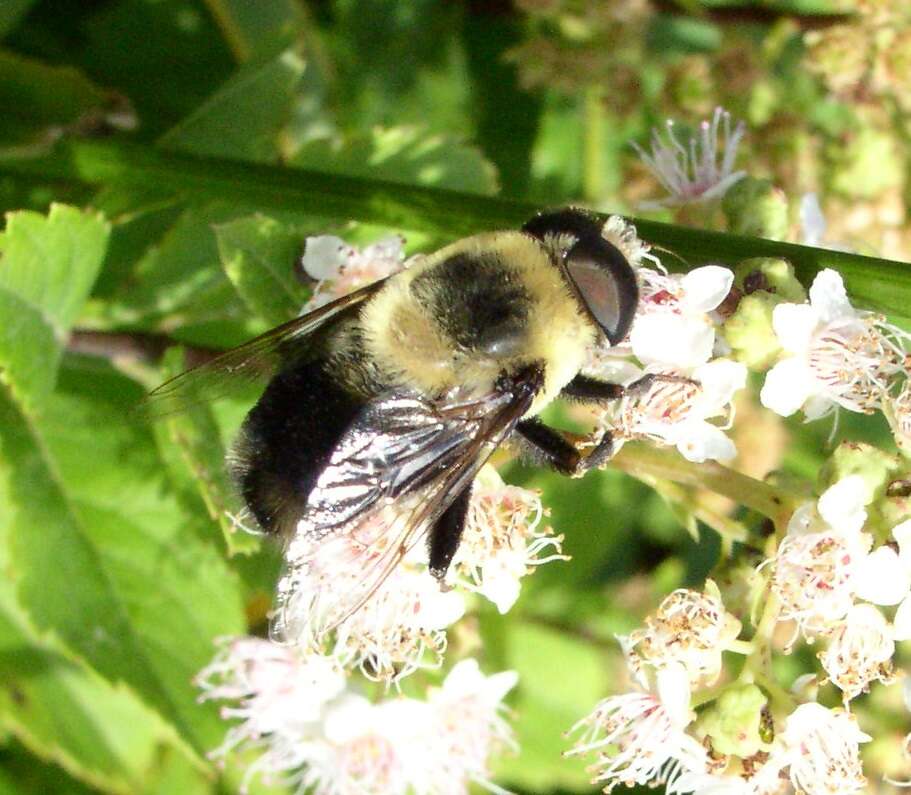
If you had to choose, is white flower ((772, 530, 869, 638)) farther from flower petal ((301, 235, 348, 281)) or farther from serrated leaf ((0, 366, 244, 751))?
serrated leaf ((0, 366, 244, 751))

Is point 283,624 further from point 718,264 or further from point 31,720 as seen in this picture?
point 31,720

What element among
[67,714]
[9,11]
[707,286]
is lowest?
[67,714]

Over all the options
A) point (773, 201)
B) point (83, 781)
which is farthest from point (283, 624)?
point (83, 781)

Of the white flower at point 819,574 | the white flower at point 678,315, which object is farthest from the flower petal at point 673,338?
the white flower at point 819,574

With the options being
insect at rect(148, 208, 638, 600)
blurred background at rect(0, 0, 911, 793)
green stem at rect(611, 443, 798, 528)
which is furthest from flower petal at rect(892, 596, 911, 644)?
insect at rect(148, 208, 638, 600)

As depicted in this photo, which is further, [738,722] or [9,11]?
[9,11]

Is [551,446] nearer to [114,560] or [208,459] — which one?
[208,459]

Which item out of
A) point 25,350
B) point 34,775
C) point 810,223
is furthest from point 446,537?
point 34,775
